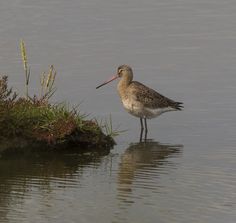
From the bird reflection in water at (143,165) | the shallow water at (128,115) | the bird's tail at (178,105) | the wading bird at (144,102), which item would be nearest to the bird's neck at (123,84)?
the wading bird at (144,102)

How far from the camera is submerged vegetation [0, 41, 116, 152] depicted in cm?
1334

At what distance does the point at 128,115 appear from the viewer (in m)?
16.7

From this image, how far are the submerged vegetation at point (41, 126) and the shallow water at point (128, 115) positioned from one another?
220mm

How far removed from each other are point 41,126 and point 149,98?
10.8 ft

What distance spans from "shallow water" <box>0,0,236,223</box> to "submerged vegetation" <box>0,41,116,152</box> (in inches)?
8.7

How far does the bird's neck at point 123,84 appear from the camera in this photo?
16.6m

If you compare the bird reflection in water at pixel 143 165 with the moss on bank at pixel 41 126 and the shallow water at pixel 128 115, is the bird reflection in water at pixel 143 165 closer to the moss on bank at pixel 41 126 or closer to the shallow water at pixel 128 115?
the shallow water at pixel 128 115

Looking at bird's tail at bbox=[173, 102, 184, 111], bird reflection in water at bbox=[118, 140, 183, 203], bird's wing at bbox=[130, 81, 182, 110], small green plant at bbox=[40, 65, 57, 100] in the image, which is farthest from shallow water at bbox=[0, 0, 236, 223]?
small green plant at bbox=[40, 65, 57, 100]

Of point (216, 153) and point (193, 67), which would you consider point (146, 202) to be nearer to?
point (216, 153)

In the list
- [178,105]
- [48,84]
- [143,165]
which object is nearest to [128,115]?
[178,105]

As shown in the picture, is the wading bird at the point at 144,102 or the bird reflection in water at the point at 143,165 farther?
the wading bird at the point at 144,102

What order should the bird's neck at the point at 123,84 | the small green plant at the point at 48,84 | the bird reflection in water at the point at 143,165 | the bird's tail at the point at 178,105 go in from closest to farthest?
the bird reflection in water at the point at 143,165
the small green plant at the point at 48,84
the bird's tail at the point at 178,105
the bird's neck at the point at 123,84

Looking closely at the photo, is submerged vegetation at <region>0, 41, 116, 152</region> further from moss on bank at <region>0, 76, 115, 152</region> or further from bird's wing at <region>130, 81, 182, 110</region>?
bird's wing at <region>130, 81, 182, 110</region>

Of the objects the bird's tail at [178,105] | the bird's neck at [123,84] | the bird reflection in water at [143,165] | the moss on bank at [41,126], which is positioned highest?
the bird's neck at [123,84]
